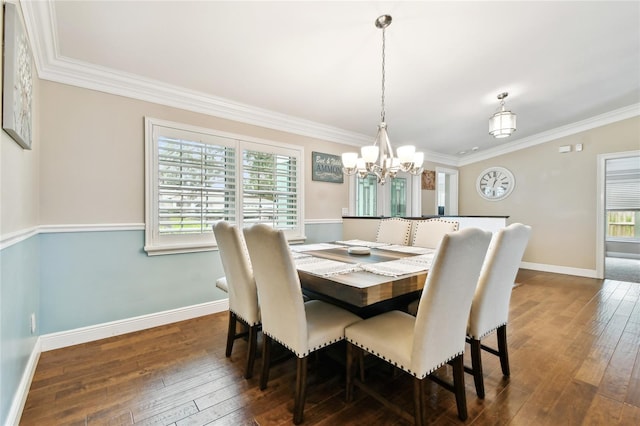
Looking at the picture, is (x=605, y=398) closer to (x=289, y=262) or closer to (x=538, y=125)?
(x=289, y=262)

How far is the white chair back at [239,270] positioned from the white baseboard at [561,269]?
5.77m

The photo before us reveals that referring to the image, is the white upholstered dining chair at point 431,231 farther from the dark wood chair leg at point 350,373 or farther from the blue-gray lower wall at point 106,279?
the blue-gray lower wall at point 106,279

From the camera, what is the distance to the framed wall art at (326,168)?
398 centimetres

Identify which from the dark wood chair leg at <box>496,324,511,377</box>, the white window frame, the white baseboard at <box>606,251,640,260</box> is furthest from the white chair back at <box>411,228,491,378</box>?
the white baseboard at <box>606,251,640,260</box>

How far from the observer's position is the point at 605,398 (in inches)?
65.8

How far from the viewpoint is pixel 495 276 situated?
1.64 m

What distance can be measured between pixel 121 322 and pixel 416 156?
116 inches

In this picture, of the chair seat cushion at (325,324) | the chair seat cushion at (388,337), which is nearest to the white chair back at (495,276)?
the chair seat cushion at (388,337)

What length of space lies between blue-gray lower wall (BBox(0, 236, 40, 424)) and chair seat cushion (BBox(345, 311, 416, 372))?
1.63m

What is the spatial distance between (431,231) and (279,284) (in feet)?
6.29

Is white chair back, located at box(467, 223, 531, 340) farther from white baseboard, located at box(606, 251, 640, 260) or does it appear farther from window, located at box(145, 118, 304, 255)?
white baseboard, located at box(606, 251, 640, 260)

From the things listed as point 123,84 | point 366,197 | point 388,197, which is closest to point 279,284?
point 123,84

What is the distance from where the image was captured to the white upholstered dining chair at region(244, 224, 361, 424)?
1415 mm

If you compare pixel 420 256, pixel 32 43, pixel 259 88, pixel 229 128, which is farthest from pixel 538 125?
pixel 32 43
